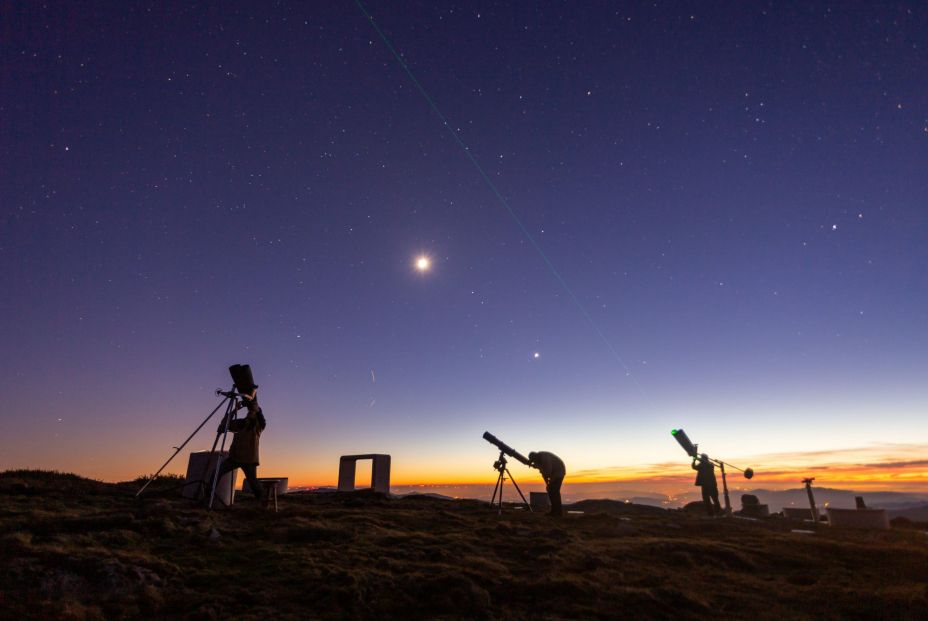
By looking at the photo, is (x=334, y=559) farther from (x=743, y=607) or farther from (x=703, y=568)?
(x=703, y=568)

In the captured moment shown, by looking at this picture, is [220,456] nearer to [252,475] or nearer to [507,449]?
[252,475]

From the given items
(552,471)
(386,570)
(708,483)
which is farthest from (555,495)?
(386,570)

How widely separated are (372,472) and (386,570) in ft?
56.6

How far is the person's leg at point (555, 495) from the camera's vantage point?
65.2 feet

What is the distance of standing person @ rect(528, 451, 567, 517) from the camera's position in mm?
19953

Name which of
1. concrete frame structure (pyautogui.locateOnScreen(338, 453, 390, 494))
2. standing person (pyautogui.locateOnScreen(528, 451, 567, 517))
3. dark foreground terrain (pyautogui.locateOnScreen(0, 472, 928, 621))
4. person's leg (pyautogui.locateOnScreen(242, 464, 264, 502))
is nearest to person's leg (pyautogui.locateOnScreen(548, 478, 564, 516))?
standing person (pyautogui.locateOnScreen(528, 451, 567, 517))

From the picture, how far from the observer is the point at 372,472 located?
24.6m

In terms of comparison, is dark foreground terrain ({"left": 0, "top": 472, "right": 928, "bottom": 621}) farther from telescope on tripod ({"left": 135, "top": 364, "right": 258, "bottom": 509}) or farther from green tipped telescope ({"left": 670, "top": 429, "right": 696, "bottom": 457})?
green tipped telescope ({"left": 670, "top": 429, "right": 696, "bottom": 457})

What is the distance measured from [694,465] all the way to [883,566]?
13.5 meters

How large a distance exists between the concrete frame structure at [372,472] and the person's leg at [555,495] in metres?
9.21

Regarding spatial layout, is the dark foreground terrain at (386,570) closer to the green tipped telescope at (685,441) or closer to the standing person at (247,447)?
the standing person at (247,447)

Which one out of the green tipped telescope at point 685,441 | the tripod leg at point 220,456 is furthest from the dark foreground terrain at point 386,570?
the green tipped telescope at point 685,441

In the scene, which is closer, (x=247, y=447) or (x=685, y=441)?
(x=247, y=447)

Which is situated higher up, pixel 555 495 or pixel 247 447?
pixel 247 447
